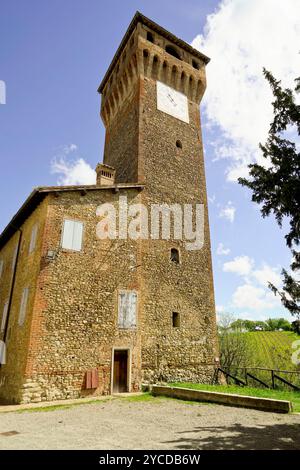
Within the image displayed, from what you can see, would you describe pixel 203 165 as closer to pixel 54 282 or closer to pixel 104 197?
pixel 104 197

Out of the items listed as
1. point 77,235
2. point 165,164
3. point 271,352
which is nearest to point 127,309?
point 77,235

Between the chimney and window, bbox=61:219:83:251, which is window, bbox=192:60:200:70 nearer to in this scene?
the chimney

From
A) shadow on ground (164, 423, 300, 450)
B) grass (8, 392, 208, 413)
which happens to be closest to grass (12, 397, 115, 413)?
grass (8, 392, 208, 413)

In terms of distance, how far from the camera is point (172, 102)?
1981cm

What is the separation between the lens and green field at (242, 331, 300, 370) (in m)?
29.4

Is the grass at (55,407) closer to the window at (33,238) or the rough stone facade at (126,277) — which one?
the rough stone facade at (126,277)

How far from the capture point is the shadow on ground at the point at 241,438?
563cm

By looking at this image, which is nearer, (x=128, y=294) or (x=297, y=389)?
(x=297, y=389)

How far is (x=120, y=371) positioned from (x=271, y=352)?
2748 centimetres

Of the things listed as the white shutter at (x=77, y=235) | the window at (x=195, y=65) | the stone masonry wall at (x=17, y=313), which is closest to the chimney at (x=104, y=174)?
the white shutter at (x=77, y=235)

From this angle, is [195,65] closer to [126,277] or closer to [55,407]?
[126,277]
